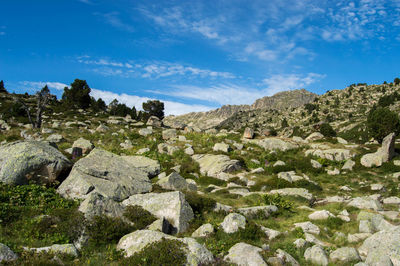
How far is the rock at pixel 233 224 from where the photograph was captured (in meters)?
10.7

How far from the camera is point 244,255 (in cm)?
834

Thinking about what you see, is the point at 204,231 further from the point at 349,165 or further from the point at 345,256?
the point at 349,165

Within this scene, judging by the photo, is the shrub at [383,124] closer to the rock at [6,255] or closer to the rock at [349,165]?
the rock at [349,165]

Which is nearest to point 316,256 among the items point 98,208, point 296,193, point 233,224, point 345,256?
point 345,256

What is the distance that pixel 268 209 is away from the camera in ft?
48.2

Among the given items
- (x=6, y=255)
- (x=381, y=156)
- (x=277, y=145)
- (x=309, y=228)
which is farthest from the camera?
(x=277, y=145)

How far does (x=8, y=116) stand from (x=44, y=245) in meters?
55.7

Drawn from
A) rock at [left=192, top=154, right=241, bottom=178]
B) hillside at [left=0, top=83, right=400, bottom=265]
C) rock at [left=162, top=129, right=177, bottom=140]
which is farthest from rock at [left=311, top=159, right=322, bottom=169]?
rock at [left=162, top=129, right=177, bottom=140]

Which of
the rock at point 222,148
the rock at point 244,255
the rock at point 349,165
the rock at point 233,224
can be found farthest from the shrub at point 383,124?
the rock at point 244,255

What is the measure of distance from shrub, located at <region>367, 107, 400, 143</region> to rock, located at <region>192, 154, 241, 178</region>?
86.4 feet

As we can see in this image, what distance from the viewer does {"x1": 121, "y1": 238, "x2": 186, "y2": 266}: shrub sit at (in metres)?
7.55

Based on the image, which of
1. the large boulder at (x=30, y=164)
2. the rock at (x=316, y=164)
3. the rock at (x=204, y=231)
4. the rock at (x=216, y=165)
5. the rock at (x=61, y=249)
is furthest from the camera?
the rock at (x=316, y=164)

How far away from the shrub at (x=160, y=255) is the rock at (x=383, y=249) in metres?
6.47

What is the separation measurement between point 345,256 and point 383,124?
1498 inches
